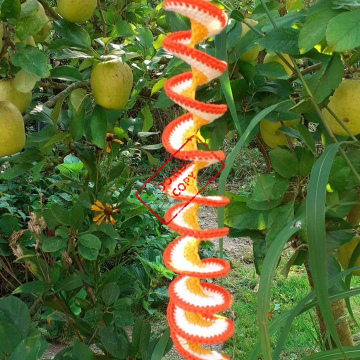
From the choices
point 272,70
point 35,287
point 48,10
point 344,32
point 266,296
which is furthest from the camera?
point 48,10

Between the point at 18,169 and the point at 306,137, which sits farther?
the point at 18,169

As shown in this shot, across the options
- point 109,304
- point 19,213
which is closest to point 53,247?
point 109,304

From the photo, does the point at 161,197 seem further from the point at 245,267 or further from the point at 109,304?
the point at 109,304

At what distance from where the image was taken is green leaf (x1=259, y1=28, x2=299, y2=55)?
78cm

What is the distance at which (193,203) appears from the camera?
0.36m

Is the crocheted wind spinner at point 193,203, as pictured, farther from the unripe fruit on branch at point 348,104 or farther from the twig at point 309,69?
the twig at point 309,69

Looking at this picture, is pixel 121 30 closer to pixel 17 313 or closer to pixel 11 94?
pixel 11 94

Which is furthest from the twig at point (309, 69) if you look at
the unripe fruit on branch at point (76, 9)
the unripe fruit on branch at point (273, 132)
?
the unripe fruit on branch at point (76, 9)

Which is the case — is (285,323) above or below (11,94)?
below

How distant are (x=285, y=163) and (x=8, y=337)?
54 cm

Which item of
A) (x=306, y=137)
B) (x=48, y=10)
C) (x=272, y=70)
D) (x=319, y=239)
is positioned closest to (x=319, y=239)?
Answer: (x=319, y=239)

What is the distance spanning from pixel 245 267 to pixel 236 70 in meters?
2.74

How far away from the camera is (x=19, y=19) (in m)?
0.90

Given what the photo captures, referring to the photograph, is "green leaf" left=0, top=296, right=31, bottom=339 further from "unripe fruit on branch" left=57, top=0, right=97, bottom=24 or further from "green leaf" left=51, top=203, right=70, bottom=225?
"unripe fruit on branch" left=57, top=0, right=97, bottom=24
